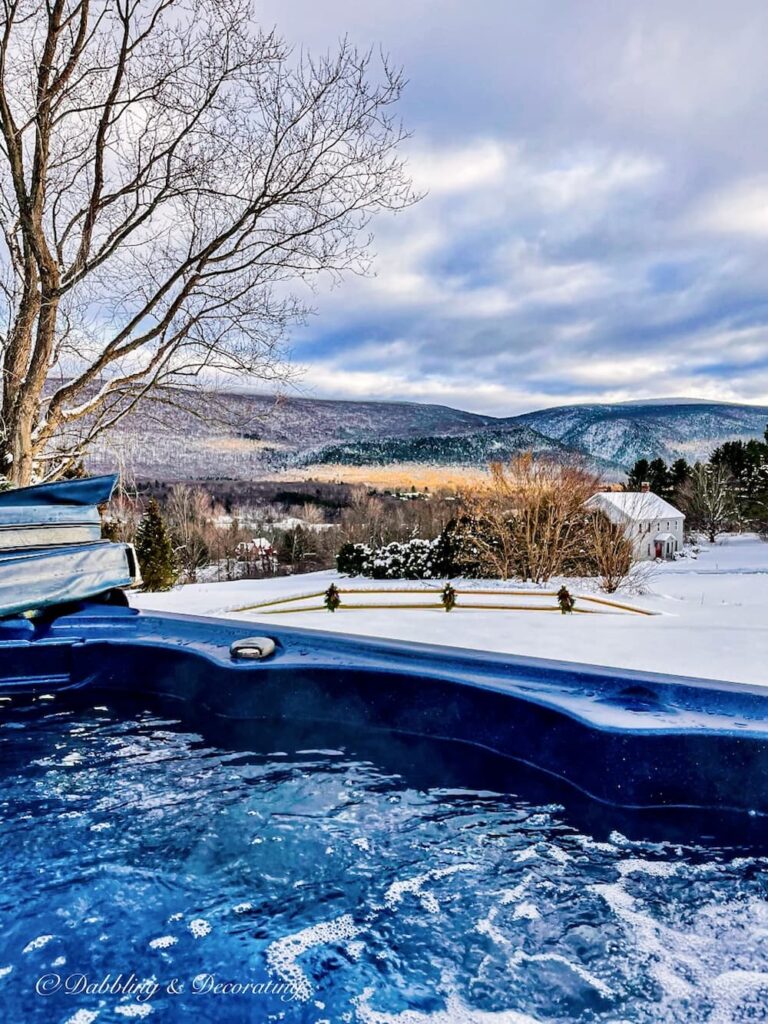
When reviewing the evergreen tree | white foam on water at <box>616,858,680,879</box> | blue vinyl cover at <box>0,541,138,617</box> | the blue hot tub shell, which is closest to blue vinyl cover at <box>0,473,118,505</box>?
blue vinyl cover at <box>0,541,138,617</box>

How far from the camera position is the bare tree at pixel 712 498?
83.0 feet

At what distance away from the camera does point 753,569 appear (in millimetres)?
17375

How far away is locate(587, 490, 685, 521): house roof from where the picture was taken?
57.5 ft

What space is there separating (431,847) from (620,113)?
5148 millimetres

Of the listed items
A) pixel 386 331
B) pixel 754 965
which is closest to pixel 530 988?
pixel 754 965

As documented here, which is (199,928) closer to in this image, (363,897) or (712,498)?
(363,897)

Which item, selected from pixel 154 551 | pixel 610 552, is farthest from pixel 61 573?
pixel 154 551

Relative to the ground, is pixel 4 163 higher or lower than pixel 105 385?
higher

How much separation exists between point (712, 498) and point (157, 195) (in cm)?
2476

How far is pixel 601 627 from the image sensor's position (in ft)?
21.7

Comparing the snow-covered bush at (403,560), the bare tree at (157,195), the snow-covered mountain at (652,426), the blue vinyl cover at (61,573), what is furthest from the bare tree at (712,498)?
the blue vinyl cover at (61,573)

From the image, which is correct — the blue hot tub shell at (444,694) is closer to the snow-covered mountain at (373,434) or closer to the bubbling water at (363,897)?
the bubbling water at (363,897)

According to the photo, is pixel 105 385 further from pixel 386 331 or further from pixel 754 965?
pixel 386 331

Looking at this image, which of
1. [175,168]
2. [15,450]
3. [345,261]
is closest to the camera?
[15,450]
